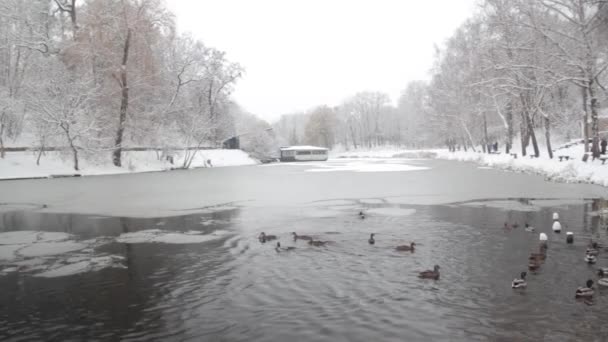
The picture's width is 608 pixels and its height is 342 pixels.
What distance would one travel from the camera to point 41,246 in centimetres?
1348

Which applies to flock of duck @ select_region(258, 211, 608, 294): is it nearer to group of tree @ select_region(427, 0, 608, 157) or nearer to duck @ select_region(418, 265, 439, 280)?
duck @ select_region(418, 265, 439, 280)

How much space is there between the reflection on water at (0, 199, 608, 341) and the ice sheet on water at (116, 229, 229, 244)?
1.55ft

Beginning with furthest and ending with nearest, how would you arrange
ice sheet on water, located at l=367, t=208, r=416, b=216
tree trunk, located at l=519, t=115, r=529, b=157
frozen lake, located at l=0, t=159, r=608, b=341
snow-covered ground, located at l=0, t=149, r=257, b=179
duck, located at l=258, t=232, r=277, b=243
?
tree trunk, located at l=519, t=115, r=529, b=157
snow-covered ground, located at l=0, t=149, r=257, b=179
ice sheet on water, located at l=367, t=208, r=416, b=216
duck, located at l=258, t=232, r=277, b=243
frozen lake, located at l=0, t=159, r=608, b=341

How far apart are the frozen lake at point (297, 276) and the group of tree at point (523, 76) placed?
44.9 feet

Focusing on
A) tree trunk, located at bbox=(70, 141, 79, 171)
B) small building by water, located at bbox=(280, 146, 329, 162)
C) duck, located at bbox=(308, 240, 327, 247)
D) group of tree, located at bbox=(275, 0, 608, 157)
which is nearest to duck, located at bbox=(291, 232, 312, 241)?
duck, located at bbox=(308, 240, 327, 247)

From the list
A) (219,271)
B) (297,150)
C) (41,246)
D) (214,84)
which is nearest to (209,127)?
(214,84)

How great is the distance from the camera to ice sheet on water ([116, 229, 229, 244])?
13.8 meters

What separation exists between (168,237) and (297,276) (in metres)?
6.30

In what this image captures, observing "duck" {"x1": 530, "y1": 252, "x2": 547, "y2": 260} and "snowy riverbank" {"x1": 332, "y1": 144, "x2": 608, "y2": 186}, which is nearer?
"duck" {"x1": 530, "y1": 252, "x2": 547, "y2": 260}

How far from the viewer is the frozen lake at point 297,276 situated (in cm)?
708

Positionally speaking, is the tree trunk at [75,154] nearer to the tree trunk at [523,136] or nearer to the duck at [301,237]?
the duck at [301,237]

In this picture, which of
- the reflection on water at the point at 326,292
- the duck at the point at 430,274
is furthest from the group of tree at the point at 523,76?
the duck at the point at 430,274

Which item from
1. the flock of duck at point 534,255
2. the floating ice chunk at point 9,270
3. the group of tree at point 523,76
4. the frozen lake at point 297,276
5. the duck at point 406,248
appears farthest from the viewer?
the group of tree at point 523,76

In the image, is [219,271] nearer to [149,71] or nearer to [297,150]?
[149,71]
